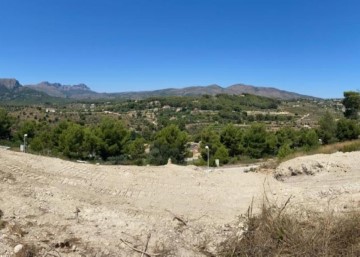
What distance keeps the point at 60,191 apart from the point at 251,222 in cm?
489

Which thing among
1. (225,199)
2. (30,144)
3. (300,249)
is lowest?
(30,144)

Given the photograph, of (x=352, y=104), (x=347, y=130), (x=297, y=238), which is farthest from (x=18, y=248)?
(x=352, y=104)

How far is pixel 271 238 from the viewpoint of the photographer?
6.53 metres

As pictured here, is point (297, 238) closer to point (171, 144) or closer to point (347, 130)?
point (171, 144)

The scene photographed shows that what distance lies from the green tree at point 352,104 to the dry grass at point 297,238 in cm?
7725

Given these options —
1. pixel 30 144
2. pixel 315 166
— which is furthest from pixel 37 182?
pixel 30 144

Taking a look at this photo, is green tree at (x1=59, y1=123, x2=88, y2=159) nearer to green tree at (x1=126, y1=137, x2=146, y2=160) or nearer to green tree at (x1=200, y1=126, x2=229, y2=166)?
green tree at (x1=126, y1=137, x2=146, y2=160)

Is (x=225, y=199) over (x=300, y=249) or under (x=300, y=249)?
under

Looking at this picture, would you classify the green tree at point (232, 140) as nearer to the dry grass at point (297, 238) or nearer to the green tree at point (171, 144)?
the green tree at point (171, 144)

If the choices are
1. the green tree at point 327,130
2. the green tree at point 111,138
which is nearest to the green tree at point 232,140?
the green tree at point 327,130

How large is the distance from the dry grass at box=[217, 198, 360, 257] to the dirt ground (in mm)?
1074

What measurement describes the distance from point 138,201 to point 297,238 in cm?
528

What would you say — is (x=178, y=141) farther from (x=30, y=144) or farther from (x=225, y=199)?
(x=225, y=199)

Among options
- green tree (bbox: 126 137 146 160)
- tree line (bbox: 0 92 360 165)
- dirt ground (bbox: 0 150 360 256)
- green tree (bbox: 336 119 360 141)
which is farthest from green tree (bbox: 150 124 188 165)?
dirt ground (bbox: 0 150 360 256)
